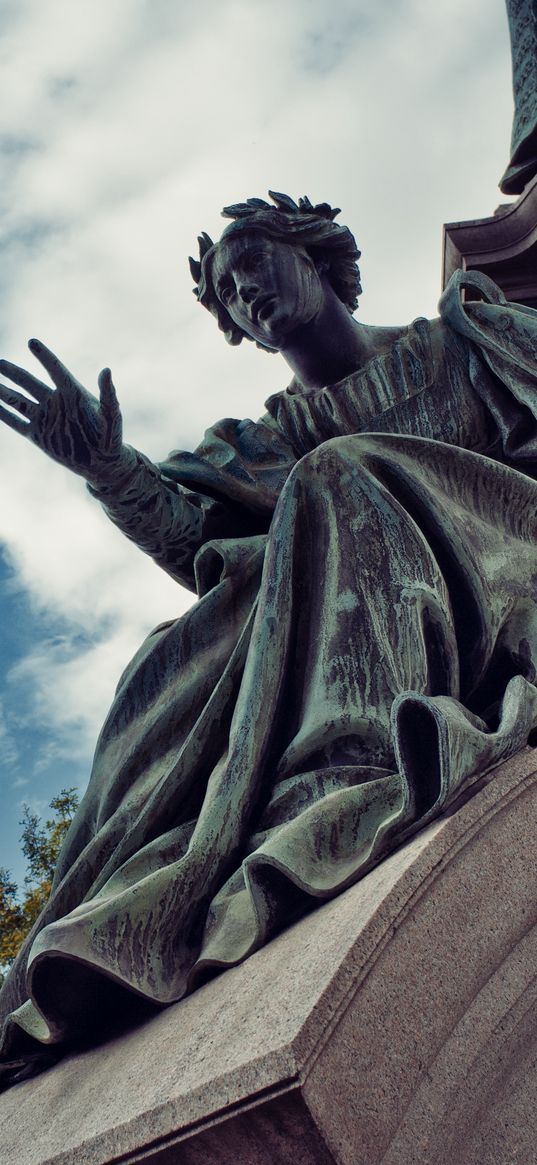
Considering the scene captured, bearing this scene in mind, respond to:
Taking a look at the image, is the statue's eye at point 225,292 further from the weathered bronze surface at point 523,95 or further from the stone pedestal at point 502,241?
the weathered bronze surface at point 523,95

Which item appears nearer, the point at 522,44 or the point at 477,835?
the point at 477,835

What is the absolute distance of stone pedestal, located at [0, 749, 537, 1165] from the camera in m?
1.76

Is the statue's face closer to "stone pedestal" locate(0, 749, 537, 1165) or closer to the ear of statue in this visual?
the ear of statue

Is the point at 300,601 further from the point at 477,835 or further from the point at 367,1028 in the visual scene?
the point at 367,1028

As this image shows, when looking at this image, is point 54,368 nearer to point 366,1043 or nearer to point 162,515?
point 162,515

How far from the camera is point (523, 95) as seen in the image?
5.66m

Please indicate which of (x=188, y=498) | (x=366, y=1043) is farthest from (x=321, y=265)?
(x=366, y=1043)

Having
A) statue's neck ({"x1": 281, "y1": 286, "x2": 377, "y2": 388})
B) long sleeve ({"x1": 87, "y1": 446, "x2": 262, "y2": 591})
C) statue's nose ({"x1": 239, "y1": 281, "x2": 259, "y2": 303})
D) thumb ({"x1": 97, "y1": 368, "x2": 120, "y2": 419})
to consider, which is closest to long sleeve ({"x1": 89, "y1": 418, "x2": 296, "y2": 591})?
long sleeve ({"x1": 87, "y1": 446, "x2": 262, "y2": 591})

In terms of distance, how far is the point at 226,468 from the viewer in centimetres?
396

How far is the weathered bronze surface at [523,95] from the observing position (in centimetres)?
527

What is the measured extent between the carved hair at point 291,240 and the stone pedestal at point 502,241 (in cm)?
53

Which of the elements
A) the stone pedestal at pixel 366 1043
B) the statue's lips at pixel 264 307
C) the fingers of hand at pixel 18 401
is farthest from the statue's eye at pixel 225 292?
the stone pedestal at pixel 366 1043

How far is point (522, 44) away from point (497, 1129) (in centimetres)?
533

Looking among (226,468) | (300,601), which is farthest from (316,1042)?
(226,468)
